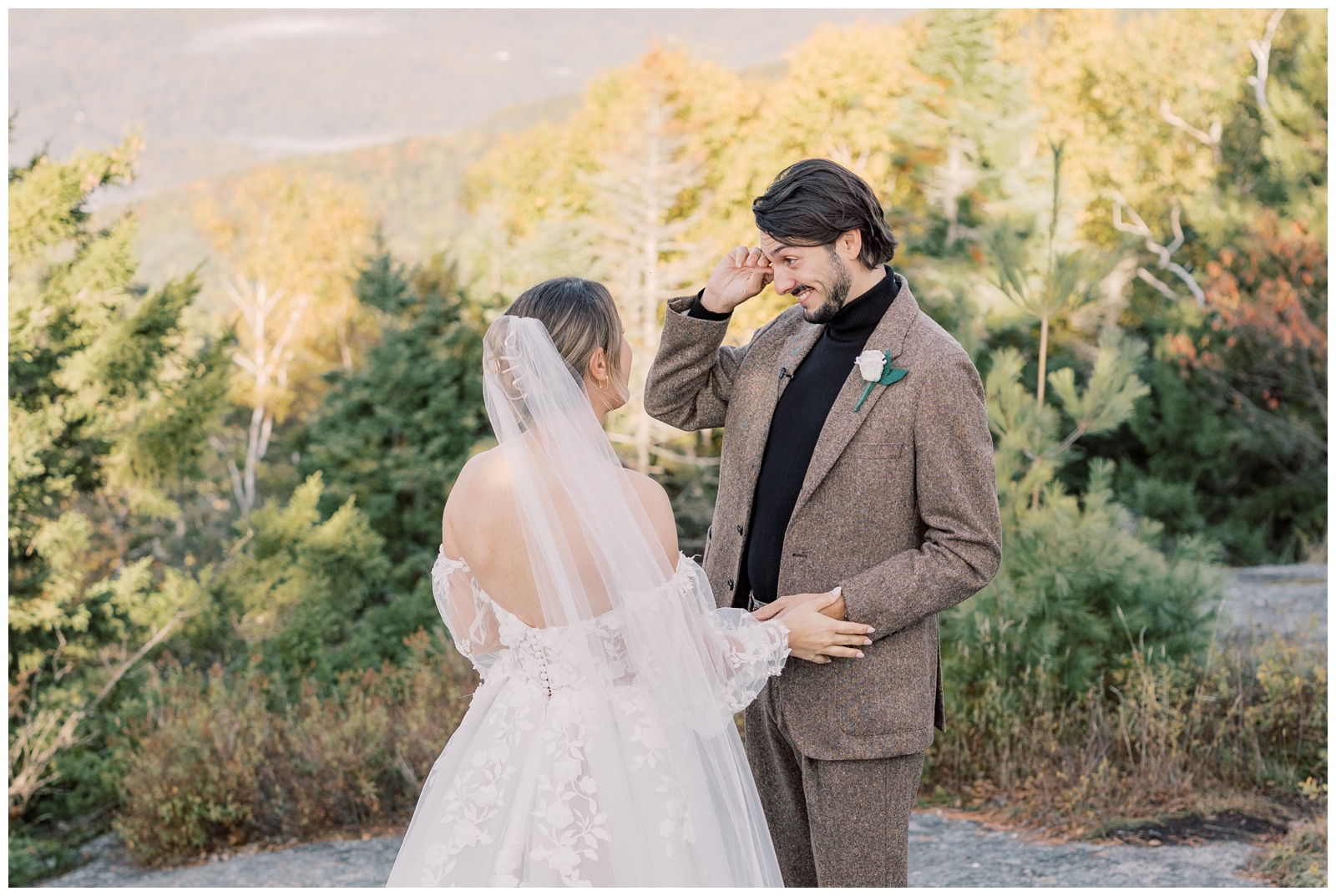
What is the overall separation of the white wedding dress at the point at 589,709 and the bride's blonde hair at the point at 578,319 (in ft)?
0.16

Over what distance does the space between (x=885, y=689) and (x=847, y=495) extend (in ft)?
1.31

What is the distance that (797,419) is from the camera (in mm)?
2180

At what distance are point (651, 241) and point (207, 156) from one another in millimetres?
22321

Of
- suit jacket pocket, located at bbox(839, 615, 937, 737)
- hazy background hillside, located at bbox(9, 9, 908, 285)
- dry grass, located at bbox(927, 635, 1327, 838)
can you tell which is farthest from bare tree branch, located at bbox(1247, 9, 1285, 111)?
hazy background hillside, located at bbox(9, 9, 908, 285)

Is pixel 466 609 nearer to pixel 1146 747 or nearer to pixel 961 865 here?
pixel 961 865

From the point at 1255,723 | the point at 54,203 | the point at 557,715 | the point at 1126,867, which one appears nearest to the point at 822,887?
the point at 557,715

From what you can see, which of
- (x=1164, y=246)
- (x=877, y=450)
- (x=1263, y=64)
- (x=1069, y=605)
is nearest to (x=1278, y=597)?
(x=1069, y=605)

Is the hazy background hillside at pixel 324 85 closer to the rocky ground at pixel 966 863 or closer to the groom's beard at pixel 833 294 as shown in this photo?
the rocky ground at pixel 966 863

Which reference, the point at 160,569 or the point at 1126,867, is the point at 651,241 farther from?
the point at 1126,867

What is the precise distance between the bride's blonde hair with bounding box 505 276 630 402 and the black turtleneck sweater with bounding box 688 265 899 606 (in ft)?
0.86

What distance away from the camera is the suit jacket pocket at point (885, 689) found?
A: 2.05 meters

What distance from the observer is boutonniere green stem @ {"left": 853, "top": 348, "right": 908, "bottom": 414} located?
79.7 inches

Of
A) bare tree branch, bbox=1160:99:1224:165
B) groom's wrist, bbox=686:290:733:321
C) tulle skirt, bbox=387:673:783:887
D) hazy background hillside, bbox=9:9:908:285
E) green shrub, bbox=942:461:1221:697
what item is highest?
hazy background hillside, bbox=9:9:908:285

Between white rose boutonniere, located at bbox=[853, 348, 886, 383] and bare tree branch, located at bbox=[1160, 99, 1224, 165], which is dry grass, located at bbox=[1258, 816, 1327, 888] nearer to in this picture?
white rose boutonniere, located at bbox=[853, 348, 886, 383]
